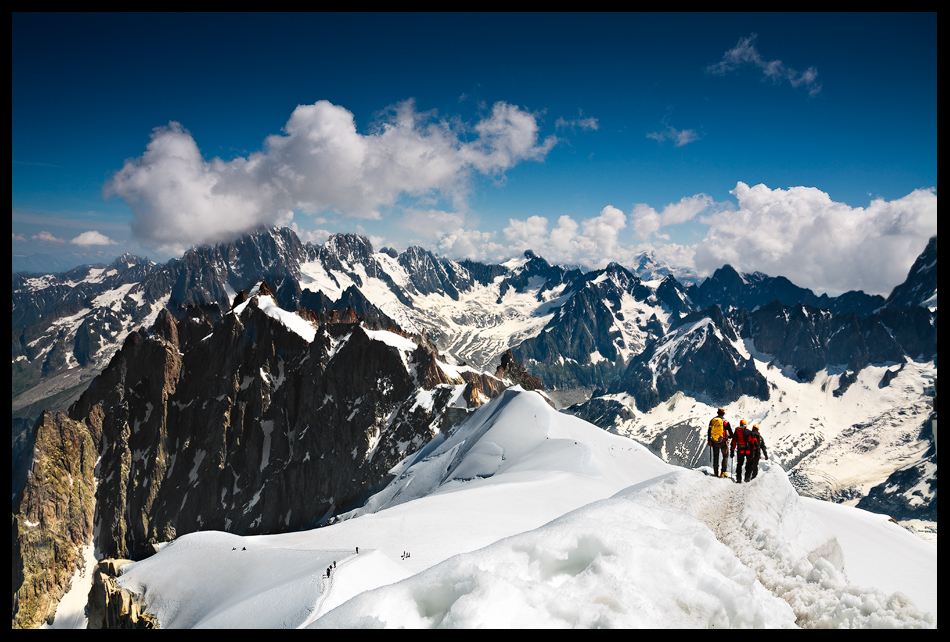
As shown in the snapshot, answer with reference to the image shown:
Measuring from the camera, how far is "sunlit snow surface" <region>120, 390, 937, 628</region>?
739cm

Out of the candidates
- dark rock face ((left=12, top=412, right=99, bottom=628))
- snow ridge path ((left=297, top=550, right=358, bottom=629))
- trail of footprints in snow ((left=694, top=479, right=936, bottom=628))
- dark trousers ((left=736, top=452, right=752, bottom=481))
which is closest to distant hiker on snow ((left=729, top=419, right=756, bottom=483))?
dark trousers ((left=736, top=452, right=752, bottom=481))

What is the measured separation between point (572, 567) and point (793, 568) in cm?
559

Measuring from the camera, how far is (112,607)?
22344 millimetres

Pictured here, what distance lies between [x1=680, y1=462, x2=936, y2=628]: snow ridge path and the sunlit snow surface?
4 cm

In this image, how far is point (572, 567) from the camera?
8.91m

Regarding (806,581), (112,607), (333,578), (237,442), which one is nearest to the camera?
(806,581)

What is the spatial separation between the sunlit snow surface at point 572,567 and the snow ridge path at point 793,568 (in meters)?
0.04

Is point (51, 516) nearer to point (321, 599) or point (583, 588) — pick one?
point (321, 599)

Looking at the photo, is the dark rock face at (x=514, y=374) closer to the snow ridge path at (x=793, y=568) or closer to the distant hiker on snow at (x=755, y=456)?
the distant hiker on snow at (x=755, y=456)

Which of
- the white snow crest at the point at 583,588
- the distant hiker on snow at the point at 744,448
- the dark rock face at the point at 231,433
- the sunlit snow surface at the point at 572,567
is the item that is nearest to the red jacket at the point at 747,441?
the distant hiker on snow at the point at 744,448
